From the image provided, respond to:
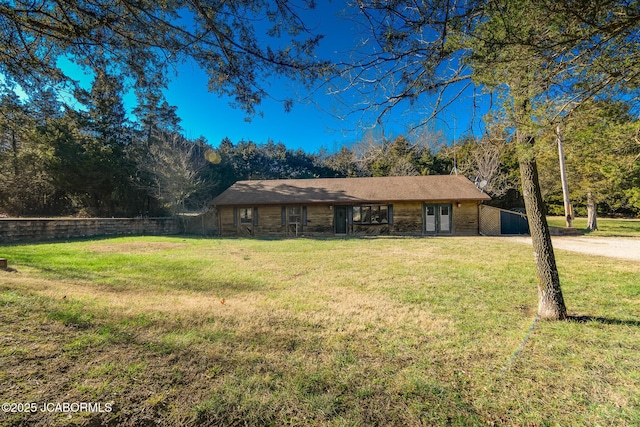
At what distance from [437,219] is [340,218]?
226 inches

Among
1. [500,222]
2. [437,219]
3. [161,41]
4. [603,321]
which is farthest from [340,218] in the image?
[161,41]

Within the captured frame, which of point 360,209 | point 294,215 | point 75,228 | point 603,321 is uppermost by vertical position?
point 360,209

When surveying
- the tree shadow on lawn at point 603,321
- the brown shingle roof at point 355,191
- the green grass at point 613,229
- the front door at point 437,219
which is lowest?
the tree shadow on lawn at point 603,321

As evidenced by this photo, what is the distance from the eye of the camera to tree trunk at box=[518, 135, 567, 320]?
3713 millimetres

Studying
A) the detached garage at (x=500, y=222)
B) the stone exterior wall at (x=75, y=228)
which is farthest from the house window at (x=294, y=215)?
the detached garage at (x=500, y=222)

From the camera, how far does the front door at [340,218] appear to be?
56.9ft

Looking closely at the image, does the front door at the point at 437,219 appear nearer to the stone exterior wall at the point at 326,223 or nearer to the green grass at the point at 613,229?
the stone exterior wall at the point at 326,223

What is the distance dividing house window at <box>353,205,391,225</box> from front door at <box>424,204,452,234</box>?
2.28 metres

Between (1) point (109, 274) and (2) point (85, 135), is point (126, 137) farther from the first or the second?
(1) point (109, 274)

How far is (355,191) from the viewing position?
58.9 feet

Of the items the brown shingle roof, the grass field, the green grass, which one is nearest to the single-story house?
the brown shingle roof

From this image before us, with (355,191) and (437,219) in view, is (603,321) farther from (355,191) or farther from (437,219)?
(355,191)

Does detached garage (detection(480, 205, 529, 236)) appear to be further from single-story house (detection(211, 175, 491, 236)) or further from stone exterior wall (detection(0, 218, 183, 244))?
stone exterior wall (detection(0, 218, 183, 244))

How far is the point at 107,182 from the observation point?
781 inches
